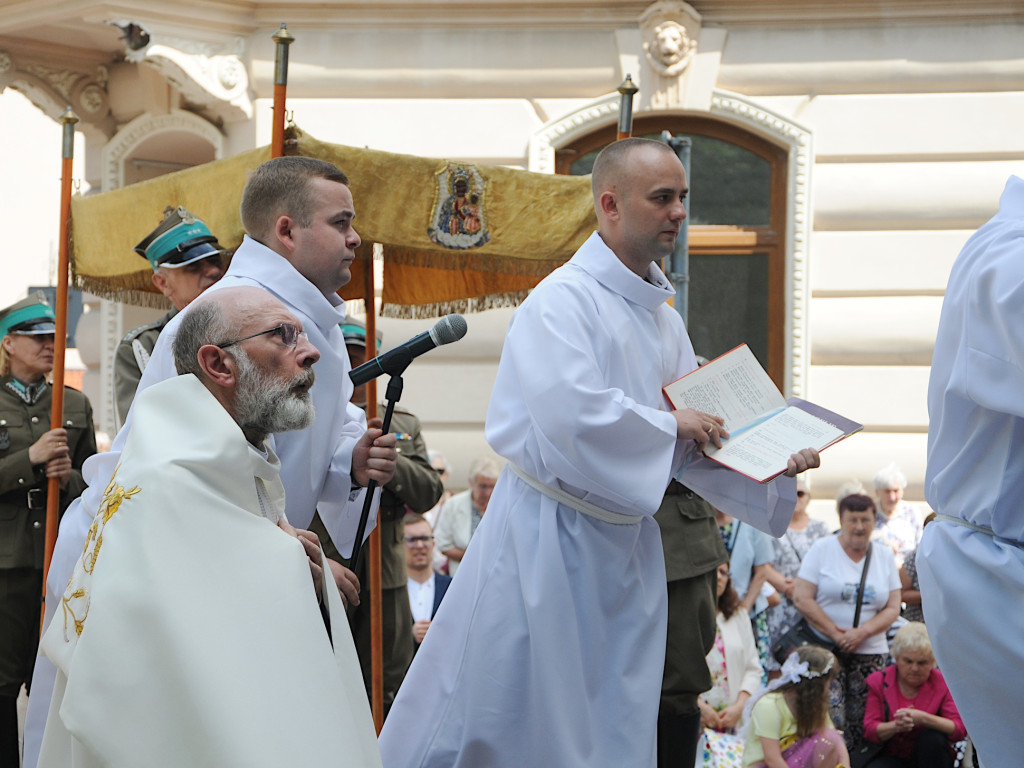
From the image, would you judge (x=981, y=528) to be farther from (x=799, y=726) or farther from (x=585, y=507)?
(x=799, y=726)

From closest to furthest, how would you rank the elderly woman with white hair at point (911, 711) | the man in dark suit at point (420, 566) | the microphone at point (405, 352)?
1. the microphone at point (405, 352)
2. the elderly woman with white hair at point (911, 711)
3. the man in dark suit at point (420, 566)

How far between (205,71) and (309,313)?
5.84 m

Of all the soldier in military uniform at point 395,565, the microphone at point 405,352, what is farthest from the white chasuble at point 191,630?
the soldier in military uniform at point 395,565

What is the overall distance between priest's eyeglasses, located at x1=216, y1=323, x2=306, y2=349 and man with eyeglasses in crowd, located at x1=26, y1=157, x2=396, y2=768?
73 centimetres

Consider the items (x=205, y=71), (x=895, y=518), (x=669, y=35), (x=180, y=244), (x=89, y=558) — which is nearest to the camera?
(x=89, y=558)

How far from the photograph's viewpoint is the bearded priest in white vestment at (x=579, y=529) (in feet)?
11.9

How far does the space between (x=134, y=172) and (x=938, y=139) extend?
19.6 feet

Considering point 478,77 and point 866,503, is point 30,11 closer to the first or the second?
point 478,77

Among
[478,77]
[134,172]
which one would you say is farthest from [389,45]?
[134,172]

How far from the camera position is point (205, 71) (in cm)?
888

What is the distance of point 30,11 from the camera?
8.99 metres

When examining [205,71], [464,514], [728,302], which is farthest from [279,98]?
[728,302]

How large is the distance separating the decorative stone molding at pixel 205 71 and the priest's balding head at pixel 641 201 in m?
5.51

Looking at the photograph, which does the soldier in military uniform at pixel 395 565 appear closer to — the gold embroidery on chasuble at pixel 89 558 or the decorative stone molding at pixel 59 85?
the gold embroidery on chasuble at pixel 89 558
